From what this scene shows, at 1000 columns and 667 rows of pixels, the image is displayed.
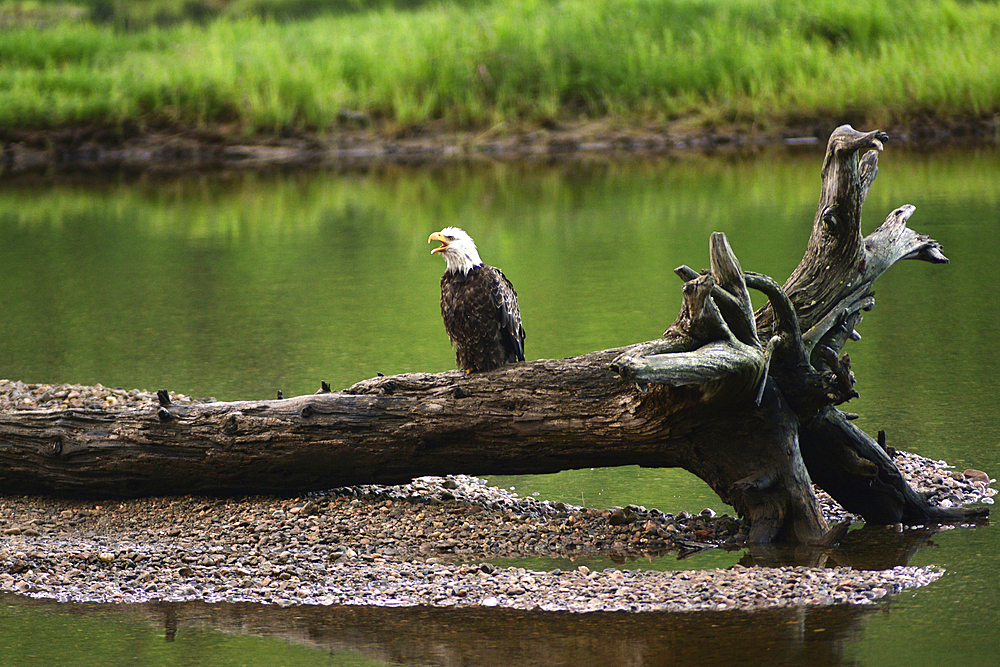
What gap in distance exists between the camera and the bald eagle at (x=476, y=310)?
15.3ft

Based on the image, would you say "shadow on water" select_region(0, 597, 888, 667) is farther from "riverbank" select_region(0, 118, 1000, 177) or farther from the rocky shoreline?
"riverbank" select_region(0, 118, 1000, 177)

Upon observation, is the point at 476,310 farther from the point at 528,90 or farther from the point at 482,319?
the point at 528,90

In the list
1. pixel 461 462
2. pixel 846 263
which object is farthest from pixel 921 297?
pixel 461 462

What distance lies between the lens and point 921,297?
8.12 metres

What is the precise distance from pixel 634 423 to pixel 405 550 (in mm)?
882

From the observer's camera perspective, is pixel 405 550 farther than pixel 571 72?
No

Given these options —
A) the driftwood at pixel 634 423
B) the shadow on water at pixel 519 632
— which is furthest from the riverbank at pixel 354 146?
the shadow on water at pixel 519 632

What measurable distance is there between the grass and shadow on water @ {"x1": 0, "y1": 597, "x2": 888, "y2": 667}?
44.7 ft

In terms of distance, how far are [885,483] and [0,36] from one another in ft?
67.9

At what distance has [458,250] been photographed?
4734 millimetres

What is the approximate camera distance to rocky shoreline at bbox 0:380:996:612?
3.75m

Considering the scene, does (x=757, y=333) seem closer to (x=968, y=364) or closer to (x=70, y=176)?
(x=968, y=364)

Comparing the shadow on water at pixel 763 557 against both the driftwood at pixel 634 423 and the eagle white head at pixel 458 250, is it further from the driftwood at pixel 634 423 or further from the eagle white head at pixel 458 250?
the eagle white head at pixel 458 250

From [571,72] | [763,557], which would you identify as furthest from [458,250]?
[571,72]
